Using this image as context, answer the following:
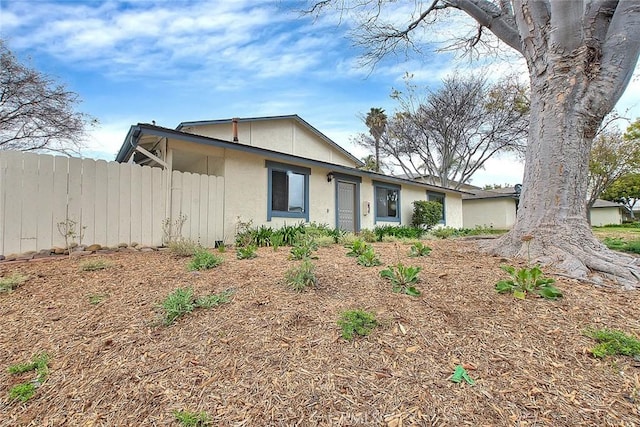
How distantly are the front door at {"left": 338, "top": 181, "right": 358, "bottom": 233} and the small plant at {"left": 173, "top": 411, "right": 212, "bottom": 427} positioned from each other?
9.19m

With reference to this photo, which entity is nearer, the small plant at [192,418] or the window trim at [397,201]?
the small plant at [192,418]

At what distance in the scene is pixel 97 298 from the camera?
119 inches

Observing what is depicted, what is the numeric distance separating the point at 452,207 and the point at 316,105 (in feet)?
31.3

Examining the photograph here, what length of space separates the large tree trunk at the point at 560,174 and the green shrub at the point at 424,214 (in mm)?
9430

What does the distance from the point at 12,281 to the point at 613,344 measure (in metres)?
5.55

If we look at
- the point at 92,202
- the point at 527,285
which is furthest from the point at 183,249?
the point at 527,285

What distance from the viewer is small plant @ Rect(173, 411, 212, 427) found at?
1.62 meters

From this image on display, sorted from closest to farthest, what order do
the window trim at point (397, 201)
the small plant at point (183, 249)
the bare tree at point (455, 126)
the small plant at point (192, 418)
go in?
the small plant at point (192, 418) < the small plant at point (183, 249) < the window trim at point (397, 201) < the bare tree at point (455, 126)

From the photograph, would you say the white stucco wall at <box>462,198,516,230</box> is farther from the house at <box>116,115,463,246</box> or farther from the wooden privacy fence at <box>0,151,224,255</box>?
the wooden privacy fence at <box>0,151,224,255</box>

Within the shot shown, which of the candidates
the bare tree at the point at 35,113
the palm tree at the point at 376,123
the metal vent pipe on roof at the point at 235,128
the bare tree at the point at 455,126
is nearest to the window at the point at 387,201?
the metal vent pipe on roof at the point at 235,128

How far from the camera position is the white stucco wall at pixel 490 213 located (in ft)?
69.0

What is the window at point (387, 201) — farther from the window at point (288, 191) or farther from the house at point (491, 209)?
the house at point (491, 209)

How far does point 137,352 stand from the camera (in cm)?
219

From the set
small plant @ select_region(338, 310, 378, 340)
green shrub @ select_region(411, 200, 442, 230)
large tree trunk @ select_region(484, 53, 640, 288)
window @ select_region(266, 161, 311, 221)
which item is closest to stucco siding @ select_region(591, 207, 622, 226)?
green shrub @ select_region(411, 200, 442, 230)
